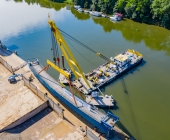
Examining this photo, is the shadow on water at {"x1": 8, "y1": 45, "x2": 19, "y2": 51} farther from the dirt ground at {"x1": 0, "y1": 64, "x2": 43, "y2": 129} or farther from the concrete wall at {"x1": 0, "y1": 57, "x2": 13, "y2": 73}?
the dirt ground at {"x1": 0, "y1": 64, "x2": 43, "y2": 129}

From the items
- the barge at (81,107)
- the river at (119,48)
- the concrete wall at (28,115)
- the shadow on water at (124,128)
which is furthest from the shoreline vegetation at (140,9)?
the concrete wall at (28,115)

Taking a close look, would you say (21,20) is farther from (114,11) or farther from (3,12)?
(114,11)

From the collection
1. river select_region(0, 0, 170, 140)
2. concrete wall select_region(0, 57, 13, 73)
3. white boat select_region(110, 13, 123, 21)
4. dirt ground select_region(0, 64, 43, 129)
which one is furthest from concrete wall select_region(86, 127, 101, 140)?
white boat select_region(110, 13, 123, 21)

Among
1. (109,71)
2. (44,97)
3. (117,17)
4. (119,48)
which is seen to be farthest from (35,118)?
(117,17)

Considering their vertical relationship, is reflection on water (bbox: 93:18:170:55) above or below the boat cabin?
above

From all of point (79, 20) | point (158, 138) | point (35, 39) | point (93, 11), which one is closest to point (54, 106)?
point (158, 138)

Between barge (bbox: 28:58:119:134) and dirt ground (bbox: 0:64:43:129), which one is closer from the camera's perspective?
barge (bbox: 28:58:119:134)

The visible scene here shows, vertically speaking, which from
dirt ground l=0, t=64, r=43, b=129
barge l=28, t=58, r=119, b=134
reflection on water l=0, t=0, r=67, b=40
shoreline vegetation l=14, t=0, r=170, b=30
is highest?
shoreline vegetation l=14, t=0, r=170, b=30
